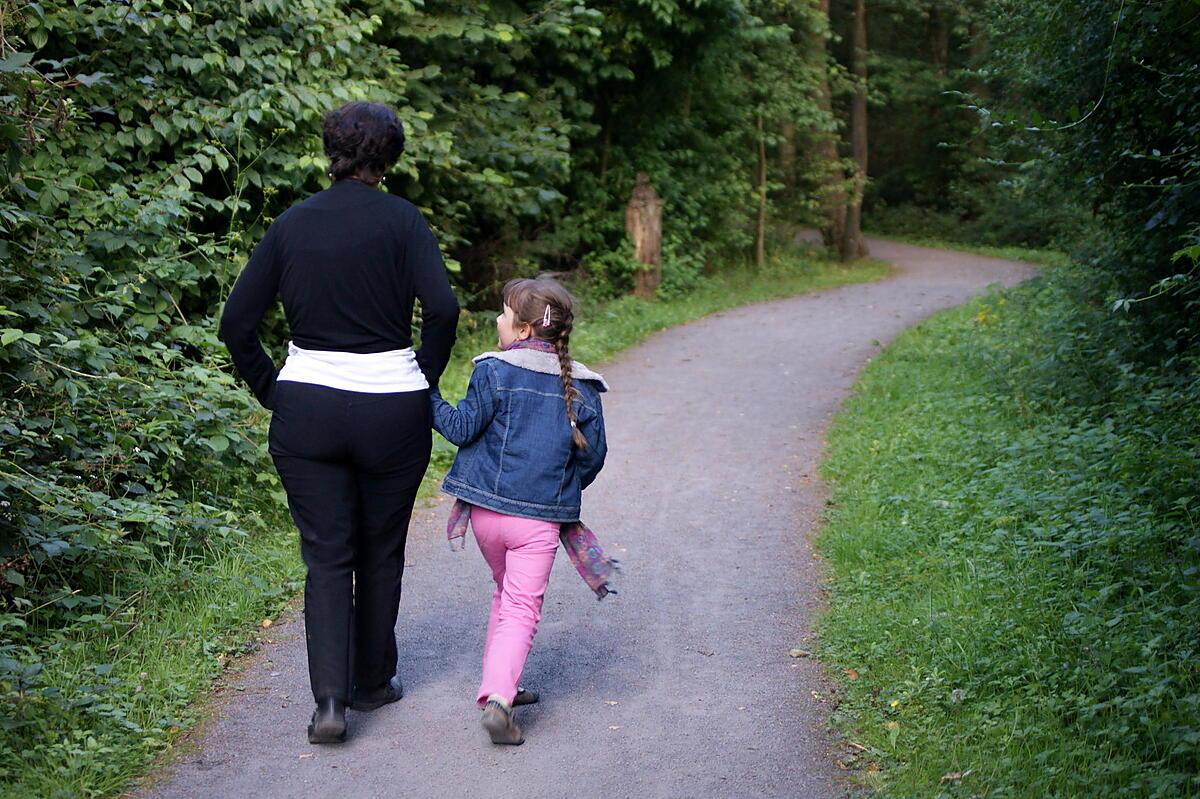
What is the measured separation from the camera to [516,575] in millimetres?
4207

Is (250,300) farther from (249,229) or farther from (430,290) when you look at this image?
(249,229)

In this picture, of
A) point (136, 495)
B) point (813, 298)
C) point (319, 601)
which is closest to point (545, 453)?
point (319, 601)

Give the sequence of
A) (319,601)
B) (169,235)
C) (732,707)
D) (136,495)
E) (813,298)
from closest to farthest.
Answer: (319,601) → (732,707) → (136,495) → (169,235) → (813,298)

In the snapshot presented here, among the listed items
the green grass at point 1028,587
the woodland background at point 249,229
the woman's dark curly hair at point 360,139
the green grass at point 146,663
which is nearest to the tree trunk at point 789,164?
the woodland background at point 249,229

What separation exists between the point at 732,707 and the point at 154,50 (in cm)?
612

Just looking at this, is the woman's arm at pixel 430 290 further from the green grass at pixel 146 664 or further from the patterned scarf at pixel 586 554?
the green grass at pixel 146 664

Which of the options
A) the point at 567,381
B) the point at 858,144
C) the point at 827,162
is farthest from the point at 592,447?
the point at 858,144

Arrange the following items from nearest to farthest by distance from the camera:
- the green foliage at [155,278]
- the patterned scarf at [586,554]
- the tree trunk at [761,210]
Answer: the patterned scarf at [586,554]
the green foliage at [155,278]
the tree trunk at [761,210]

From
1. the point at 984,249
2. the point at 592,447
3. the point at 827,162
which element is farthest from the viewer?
the point at 984,249

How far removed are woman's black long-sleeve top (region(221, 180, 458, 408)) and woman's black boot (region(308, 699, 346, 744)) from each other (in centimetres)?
114

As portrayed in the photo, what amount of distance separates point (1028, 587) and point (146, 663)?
373 centimetres

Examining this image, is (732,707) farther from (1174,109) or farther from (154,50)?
(154,50)

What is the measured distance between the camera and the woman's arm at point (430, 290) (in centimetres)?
396

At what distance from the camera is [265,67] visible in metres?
8.55
